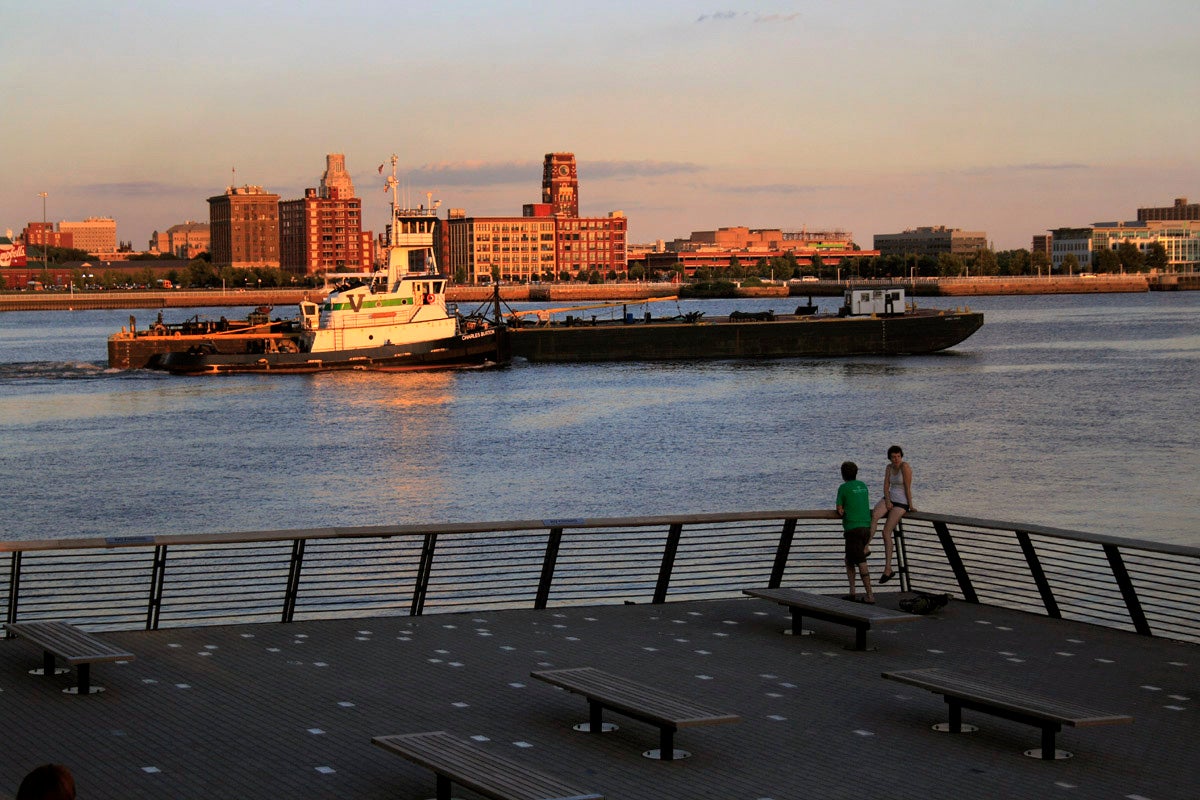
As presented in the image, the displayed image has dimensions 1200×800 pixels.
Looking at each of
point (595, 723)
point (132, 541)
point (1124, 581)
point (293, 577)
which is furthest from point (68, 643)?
point (1124, 581)

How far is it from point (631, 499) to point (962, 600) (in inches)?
778

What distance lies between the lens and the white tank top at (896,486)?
14.2 metres

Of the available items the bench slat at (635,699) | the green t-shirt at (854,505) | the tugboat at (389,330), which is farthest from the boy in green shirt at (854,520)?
the tugboat at (389,330)

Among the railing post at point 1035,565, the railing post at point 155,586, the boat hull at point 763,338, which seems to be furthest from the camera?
the boat hull at point 763,338

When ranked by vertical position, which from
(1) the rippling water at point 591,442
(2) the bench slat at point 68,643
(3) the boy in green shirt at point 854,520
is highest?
(3) the boy in green shirt at point 854,520

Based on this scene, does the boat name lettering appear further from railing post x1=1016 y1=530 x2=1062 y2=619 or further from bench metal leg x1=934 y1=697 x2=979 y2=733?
railing post x1=1016 y1=530 x2=1062 y2=619

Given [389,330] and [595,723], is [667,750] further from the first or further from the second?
[389,330]

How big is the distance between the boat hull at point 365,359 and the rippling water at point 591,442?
4.94 feet

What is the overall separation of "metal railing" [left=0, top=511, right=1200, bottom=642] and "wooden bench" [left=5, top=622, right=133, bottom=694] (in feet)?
2.13

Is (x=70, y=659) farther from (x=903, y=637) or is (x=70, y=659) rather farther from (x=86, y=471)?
(x=86, y=471)

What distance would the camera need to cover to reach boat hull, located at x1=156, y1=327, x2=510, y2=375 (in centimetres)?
7669

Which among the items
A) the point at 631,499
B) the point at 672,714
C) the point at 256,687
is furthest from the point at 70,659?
the point at 631,499

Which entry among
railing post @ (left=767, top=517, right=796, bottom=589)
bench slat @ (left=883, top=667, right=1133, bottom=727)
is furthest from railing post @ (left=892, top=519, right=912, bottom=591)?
bench slat @ (left=883, top=667, right=1133, bottom=727)

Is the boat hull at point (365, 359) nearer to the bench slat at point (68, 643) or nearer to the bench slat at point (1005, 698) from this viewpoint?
the bench slat at point (68, 643)
